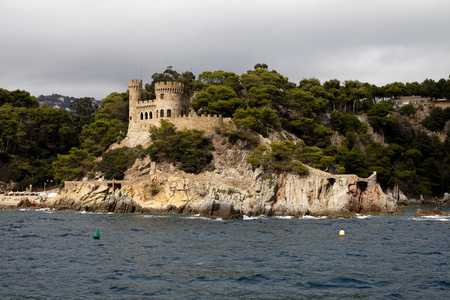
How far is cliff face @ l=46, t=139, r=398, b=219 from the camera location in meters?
48.0

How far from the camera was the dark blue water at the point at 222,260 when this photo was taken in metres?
19.2

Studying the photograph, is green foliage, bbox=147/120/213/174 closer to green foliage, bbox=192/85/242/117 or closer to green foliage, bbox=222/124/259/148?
green foliage, bbox=222/124/259/148

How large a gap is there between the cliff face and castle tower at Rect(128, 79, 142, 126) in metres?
11.3

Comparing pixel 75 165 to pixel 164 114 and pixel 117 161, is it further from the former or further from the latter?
pixel 164 114

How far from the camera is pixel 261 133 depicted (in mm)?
57812

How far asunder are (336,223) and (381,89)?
1985 inches

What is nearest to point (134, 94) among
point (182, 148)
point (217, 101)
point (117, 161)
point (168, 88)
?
point (168, 88)

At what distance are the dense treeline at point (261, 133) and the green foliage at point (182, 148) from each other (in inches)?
4.0

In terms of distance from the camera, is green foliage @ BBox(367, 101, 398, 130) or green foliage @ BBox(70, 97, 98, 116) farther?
green foliage @ BBox(70, 97, 98, 116)

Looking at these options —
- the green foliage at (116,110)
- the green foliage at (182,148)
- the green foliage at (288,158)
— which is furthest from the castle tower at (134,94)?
the green foliage at (288,158)

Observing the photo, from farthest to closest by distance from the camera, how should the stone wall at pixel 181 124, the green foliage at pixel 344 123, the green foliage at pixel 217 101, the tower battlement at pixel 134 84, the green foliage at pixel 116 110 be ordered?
the green foliage at pixel 344 123
the green foliage at pixel 116 110
the tower battlement at pixel 134 84
the green foliage at pixel 217 101
the stone wall at pixel 181 124

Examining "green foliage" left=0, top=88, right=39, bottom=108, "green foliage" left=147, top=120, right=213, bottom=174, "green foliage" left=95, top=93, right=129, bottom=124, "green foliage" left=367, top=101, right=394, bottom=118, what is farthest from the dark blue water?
"green foliage" left=0, top=88, right=39, bottom=108

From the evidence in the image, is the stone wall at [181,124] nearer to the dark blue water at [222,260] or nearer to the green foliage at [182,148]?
the green foliage at [182,148]

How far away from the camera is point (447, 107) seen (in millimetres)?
79188
